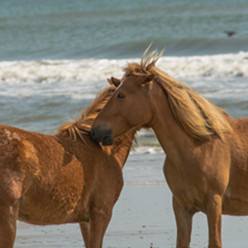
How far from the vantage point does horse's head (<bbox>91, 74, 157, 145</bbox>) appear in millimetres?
4012

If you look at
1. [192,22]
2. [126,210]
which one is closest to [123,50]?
[192,22]

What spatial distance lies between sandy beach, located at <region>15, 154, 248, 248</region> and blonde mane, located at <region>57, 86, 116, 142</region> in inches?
49.2

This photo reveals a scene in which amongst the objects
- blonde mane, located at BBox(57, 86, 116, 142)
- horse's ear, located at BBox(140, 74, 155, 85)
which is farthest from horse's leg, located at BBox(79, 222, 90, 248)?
horse's ear, located at BBox(140, 74, 155, 85)

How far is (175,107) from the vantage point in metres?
4.10

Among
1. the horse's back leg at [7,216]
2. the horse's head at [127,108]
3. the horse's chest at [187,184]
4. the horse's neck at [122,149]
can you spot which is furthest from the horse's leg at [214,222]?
the horse's back leg at [7,216]

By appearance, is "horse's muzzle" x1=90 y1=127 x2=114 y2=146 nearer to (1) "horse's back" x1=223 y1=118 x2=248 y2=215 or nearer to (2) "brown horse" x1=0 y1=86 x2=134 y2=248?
(2) "brown horse" x1=0 y1=86 x2=134 y2=248

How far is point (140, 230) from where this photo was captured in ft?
18.1

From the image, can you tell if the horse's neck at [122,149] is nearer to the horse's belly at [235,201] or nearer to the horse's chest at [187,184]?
the horse's chest at [187,184]

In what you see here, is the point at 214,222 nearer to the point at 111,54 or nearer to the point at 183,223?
the point at 183,223

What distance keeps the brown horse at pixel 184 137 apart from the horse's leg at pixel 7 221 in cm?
82

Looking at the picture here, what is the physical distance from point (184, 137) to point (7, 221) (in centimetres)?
143

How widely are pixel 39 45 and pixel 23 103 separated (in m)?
14.3

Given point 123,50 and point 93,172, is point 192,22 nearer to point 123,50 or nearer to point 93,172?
point 123,50

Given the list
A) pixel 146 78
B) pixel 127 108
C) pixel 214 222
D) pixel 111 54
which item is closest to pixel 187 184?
pixel 214 222
